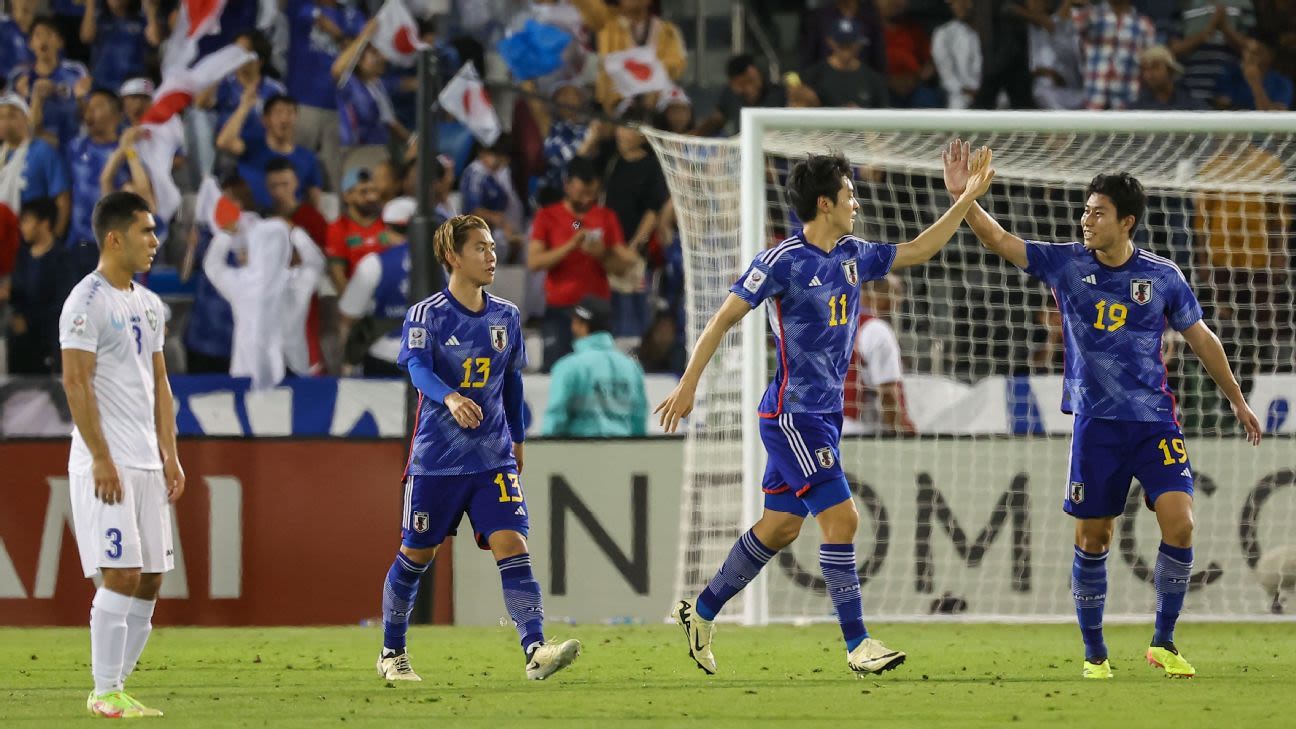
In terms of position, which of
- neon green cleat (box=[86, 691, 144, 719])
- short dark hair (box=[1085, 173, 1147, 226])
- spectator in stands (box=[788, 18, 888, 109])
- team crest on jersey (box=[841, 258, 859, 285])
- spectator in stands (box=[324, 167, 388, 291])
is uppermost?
spectator in stands (box=[788, 18, 888, 109])

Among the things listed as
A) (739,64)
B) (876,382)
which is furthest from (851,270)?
(739,64)

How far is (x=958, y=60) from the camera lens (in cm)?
1516

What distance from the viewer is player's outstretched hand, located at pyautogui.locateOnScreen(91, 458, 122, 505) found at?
6.40 metres

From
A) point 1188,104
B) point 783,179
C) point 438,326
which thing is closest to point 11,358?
point 783,179

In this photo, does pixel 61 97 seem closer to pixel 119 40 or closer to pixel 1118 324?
pixel 119 40

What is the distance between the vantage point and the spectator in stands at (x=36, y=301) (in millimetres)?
13055

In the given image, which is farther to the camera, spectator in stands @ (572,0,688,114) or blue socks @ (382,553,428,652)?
spectator in stands @ (572,0,688,114)

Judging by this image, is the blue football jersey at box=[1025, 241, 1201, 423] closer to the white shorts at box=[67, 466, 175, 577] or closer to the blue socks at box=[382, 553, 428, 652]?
the blue socks at box=[382, 553, 428, 652]

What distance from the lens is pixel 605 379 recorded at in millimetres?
11750

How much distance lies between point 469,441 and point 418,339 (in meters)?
0.46

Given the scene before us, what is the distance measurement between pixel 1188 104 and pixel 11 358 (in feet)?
30.3

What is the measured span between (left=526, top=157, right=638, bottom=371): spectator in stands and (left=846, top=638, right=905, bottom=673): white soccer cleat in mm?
6165

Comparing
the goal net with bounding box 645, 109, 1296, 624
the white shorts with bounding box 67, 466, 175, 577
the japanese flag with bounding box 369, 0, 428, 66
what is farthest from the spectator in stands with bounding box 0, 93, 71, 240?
the white shorts with bounding box 67, 466, 175, 577

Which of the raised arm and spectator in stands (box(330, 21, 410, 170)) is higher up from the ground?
spectator in stands (box(330, 21, 410, 170))
